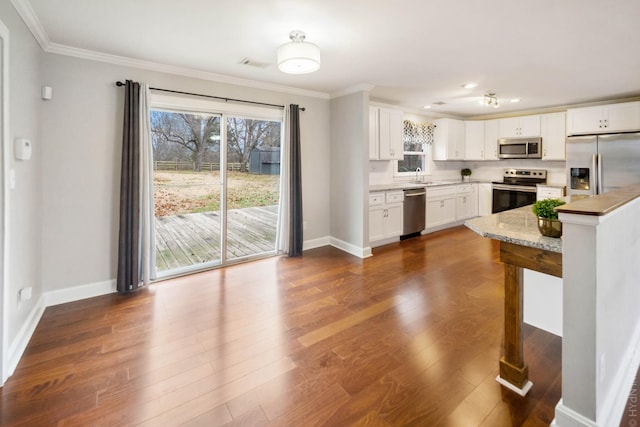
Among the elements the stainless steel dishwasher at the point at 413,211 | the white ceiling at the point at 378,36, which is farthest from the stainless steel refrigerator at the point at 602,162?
the stainless steel dishwasher at the point at 413,211

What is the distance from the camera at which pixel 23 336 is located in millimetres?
2328

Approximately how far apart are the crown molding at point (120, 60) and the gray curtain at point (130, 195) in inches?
11.4

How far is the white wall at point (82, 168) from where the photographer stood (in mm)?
2971

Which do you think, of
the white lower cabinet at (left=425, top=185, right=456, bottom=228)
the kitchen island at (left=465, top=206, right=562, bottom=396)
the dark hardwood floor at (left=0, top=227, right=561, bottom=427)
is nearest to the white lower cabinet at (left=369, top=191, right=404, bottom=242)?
the white lower cabinet at (left=425, top=185, right=456, bottom=228)

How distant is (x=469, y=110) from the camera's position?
6297 millimetres

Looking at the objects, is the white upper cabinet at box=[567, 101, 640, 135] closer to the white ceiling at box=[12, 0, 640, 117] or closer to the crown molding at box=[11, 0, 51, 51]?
the white ceiling at box=[12, 0, 640, 117]

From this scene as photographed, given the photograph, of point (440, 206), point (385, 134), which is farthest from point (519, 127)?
point (385, 134)

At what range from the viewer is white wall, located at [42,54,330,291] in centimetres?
297

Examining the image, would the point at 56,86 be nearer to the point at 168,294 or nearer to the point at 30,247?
the point at 30,247

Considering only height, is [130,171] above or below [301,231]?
above

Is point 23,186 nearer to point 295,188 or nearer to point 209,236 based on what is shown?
point 209,236

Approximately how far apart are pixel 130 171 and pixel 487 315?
149 inches

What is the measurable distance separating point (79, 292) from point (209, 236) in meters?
1.49

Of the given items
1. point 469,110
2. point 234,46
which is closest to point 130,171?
point 234,46
